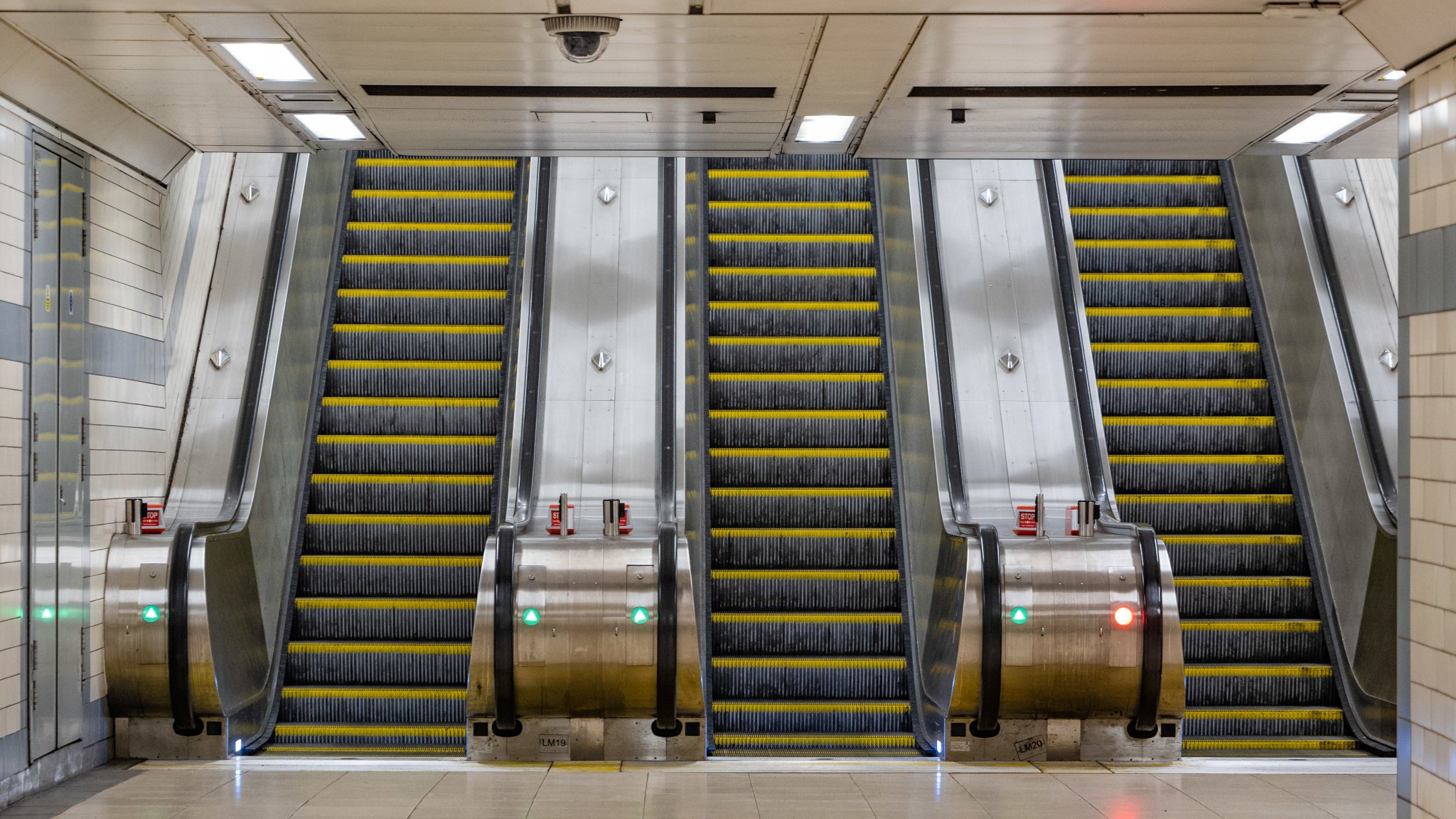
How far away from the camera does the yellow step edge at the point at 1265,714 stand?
7.35m

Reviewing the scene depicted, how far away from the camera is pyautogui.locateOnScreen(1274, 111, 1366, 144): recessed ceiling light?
6.06m

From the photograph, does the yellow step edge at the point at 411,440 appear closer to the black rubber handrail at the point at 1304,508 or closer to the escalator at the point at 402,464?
the escalator at the point at 402,464

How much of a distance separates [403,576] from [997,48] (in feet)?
17.2

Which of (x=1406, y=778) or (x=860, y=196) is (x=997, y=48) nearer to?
(x=1406, y=778)

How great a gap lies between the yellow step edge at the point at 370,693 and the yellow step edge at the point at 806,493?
2250 millimetres

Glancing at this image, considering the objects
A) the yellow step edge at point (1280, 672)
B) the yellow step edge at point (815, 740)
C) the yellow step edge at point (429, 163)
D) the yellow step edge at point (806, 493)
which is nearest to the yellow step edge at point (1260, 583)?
the yellow step edge at point (1280, 672)

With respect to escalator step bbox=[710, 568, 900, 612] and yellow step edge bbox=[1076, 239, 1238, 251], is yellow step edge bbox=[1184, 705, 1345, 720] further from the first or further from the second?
yellow step edge bbox=[1076, 239, 1238, 251]

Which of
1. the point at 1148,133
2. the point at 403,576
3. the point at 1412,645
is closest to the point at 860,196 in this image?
the point at 1148,133

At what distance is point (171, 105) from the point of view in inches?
235

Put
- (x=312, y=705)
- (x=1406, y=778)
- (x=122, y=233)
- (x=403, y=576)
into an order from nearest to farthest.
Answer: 1. (x=1406, y=778)
2. (x=122, y=233)
3. (x=312, y=705)
4. (x=403, y=576)

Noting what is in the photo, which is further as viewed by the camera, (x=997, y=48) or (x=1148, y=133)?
(x=1148, y=133)

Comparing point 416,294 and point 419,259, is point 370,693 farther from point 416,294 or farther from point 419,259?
point 419,259

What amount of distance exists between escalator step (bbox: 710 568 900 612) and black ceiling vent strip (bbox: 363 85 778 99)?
11.6ft

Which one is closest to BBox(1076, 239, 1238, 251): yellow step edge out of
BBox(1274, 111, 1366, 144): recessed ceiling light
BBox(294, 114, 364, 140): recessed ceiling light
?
BBox(1274, 111, 1366, 144): recessed ceiling light
